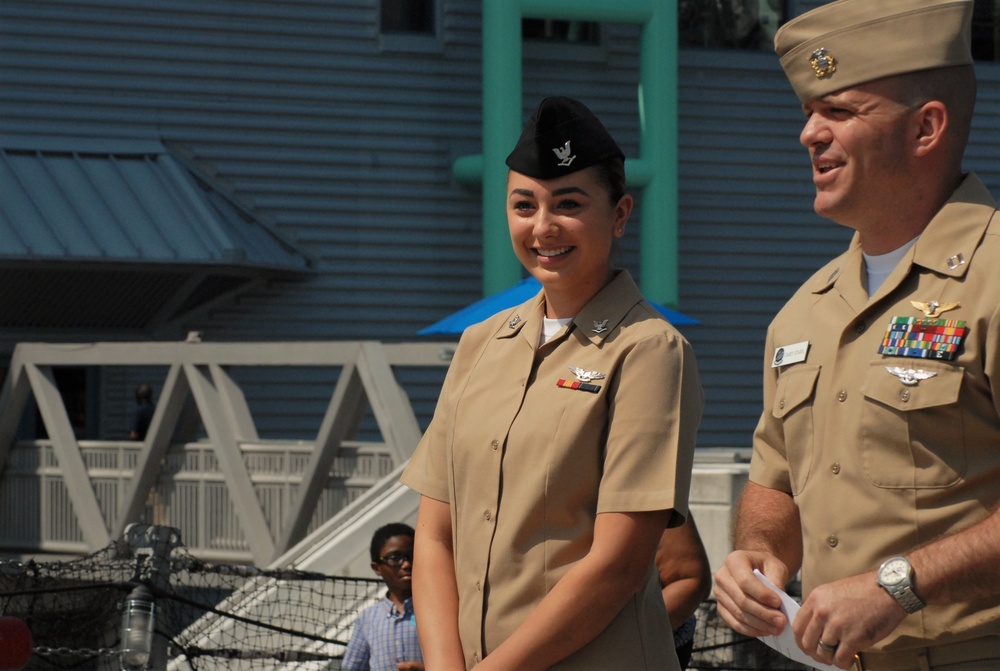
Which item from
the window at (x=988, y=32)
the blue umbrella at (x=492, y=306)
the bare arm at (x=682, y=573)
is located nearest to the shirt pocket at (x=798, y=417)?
the bare arm at (x=682, y=573)

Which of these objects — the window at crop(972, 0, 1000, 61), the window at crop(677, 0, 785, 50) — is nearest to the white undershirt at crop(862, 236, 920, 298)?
the window at crop(677, 0, 785, 50)

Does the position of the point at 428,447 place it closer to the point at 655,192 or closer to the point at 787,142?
the point at 655,192

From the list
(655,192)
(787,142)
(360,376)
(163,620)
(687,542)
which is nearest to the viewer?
(687,542)

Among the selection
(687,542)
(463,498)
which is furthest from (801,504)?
(687,542)

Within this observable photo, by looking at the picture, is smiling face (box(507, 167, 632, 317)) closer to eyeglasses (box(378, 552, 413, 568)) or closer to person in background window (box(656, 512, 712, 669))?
person in background window (box(656, 512, 712, 669))

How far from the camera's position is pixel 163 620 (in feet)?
19.9

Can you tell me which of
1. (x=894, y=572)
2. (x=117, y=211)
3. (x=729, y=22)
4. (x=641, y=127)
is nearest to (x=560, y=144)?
(x=894, y=572)

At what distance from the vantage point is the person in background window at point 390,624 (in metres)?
5.84

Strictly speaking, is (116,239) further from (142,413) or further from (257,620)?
(257,620)

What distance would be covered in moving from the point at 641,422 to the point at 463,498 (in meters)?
0.41

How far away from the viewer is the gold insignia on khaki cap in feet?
8.88

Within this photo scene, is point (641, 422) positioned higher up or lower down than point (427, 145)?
lower down

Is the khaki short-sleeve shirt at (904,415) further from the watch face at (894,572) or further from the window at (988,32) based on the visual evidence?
the window at (988,32)

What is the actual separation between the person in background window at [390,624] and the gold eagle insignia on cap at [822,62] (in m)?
3.33
